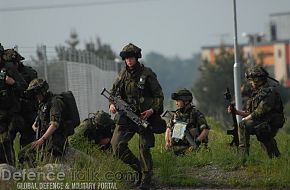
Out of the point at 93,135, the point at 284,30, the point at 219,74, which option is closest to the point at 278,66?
the point at 284,30

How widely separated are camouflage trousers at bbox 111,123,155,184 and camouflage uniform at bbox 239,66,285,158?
1.72m

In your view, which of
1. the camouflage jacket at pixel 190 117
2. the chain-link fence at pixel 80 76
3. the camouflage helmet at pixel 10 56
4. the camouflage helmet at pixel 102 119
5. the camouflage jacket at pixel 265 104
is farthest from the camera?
the chain-link fence at pixel 80 76

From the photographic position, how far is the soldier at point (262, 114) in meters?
10.5

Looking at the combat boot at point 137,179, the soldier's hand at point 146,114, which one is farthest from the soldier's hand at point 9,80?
the combat boot at point 137,179

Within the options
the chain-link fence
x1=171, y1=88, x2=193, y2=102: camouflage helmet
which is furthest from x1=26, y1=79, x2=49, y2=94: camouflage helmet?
the chain-link fence

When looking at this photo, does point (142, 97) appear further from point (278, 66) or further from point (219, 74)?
point (278, 66)

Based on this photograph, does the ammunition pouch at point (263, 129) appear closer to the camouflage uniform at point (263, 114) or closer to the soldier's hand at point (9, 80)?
the camouflage uniform at point (263, 114)

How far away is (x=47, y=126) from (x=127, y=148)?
1.08 meters

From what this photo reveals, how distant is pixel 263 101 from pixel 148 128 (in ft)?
6.23

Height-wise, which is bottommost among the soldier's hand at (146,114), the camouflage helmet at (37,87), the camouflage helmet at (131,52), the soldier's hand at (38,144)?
the soldier's hand at (38,144)

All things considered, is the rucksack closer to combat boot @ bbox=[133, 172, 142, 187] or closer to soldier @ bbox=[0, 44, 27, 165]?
soldier @ bbox=[0, 44, 27, 165]

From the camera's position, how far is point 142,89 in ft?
30.8

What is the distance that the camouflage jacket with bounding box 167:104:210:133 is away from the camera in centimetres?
1184

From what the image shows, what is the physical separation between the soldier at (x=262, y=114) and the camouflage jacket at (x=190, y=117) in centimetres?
120
